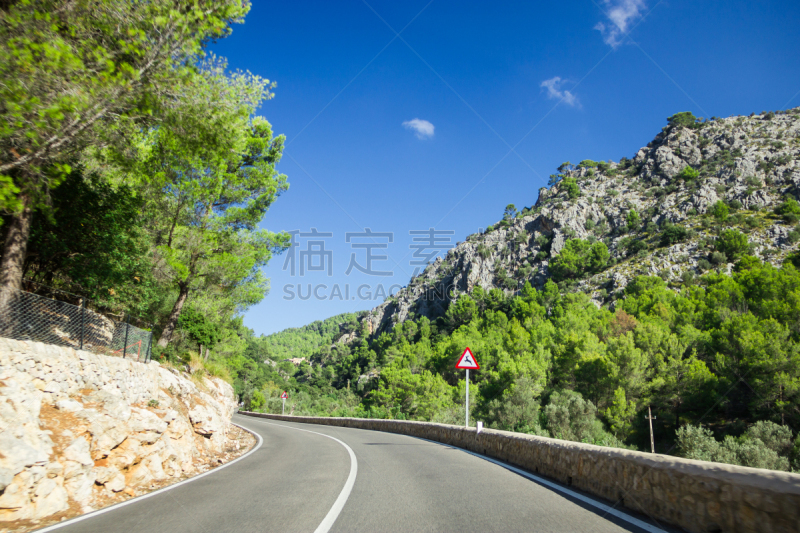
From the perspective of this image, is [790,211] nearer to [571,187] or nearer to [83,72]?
[571,187]

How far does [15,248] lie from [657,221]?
124m

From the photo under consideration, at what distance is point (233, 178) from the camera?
15.7 metres

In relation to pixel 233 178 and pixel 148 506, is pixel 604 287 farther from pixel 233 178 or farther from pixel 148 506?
pixel 148 506

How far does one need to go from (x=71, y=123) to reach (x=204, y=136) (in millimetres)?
2785

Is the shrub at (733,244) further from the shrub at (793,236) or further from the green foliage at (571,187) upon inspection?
the green foliage at (571,187)

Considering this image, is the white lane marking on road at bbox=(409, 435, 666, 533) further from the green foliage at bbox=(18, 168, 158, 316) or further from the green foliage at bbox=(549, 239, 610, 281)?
the green foliage at bbox=(549, 239, 610, 281)

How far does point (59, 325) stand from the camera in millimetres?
8281

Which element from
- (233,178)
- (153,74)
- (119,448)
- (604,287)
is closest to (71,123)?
(153,74)

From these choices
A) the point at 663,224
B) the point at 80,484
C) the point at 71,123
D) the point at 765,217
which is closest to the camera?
the point at 80,484

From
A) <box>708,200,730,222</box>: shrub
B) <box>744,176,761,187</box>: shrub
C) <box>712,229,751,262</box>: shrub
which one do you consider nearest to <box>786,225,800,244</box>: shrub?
<box>712,229,751,262</box>: shrub

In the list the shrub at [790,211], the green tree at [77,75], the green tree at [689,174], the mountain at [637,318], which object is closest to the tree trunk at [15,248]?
the green tree at [77,75]

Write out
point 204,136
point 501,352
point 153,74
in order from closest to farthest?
point 153,74
point 204,136
point 501,352

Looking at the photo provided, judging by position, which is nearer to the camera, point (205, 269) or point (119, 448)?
point (119, 448)

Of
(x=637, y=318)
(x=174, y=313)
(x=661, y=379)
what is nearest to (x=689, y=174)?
(x=637, y=318)
